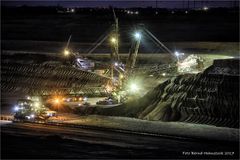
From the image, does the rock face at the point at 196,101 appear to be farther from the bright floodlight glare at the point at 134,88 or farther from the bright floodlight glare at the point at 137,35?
the bright floodlight glare at the point at 137,35

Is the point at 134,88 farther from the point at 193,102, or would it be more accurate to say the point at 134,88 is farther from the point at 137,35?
the point at 193,102

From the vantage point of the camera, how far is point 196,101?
55.2 metres

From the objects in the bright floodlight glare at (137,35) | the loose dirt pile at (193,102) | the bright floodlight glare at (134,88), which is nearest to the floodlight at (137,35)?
the bright floodlight glare at (137,35)

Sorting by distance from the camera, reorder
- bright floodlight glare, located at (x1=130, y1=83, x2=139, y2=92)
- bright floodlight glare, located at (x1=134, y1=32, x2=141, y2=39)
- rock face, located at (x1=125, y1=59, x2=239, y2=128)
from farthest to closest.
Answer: bright floodlight glare, located at (x1=134, y1=32, x2=141, y2=39) → bright floodlight glare, located at (x1=130, y1=83, x2=139, y2=92) → rock face, located at (x1=125, y1=59, x2=239, y2=128)

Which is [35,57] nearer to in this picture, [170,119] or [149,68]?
[149,68]

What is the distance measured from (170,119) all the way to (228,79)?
597 cm

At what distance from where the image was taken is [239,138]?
47375 millimetres

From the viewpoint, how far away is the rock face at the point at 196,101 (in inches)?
2109

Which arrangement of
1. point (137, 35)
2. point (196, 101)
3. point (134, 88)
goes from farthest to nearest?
point (137, 35) → point (134, 88) → point (196, 101)

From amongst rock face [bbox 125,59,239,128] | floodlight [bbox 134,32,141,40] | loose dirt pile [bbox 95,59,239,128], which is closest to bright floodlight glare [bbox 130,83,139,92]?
floodlight [bbox 134,32,141,40]

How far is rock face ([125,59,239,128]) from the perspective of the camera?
2109 inches

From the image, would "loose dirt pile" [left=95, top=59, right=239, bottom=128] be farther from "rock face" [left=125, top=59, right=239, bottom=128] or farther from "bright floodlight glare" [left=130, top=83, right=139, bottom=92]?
"bright floodlight glare" [left=130, top=83, right=139, bottom=92]

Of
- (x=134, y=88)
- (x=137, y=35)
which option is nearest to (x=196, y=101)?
(x=134, y=88)

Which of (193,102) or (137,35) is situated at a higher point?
(137,35)
